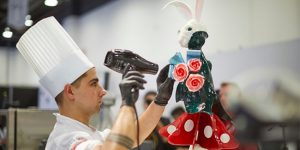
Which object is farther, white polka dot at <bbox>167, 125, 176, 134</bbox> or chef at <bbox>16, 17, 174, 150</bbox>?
white polka dot at <bbox>167, 125, 176, 134</bbox>

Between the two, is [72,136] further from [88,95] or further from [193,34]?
[193,34]

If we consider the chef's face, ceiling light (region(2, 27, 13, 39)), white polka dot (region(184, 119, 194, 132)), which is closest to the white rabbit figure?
white polka dot (region(184, 119, 194, 132))

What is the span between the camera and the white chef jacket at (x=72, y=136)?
1.13 m

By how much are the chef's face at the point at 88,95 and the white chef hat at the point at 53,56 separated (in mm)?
34

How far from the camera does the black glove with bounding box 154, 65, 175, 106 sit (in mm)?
1307

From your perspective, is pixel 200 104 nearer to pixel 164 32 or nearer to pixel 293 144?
pixel 293 144

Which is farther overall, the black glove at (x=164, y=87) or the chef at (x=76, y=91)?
the black glove at (x=164, y=87)

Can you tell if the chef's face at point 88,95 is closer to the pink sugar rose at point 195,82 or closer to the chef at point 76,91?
the chef at point 76,91

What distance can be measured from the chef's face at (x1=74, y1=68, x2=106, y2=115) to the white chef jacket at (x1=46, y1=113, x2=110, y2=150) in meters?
0.05

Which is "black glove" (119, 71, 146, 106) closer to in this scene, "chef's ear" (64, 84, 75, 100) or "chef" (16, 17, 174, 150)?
"chef" (16, 17, 174, 150)

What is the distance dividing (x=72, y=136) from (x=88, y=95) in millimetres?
137

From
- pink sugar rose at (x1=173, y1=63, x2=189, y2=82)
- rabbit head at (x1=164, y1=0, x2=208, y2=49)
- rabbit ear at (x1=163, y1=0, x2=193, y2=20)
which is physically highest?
rabbit ear at (x1=163, y1=0, x2=193, y2=20)

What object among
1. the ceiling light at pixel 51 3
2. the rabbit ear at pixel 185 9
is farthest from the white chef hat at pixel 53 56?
the ceiling light at pixel 51 3

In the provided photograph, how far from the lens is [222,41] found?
136 inches
